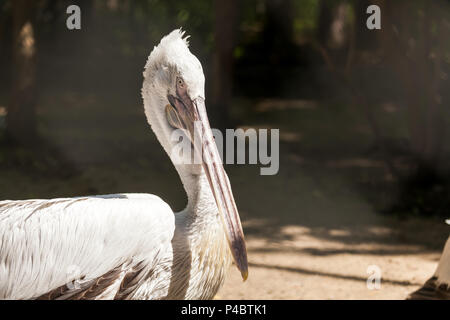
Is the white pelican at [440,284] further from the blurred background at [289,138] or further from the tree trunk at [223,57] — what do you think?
the tree trunk at [223,57]

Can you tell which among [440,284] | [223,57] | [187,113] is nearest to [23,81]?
[223,57]

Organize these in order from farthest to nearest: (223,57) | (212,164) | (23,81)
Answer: (223,57), (23,81), (212,164)

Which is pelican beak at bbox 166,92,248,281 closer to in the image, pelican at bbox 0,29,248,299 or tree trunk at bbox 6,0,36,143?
pelican at bbox 0,29,248,299

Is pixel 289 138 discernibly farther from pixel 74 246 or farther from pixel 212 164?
pixel 74 246

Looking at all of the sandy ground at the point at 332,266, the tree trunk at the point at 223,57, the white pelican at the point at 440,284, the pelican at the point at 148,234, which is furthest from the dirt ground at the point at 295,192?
the pelican at the point at 148,234

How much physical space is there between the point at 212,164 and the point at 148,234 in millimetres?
405

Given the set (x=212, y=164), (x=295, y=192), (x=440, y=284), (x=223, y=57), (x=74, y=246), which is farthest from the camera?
(x=223, y=57)

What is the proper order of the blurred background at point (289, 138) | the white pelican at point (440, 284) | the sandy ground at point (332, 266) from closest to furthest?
the white pelican at point (440, 284) → the sandy ground at point (332, 266) → the blurred background at point (289, 138)

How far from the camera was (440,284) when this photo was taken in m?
3.38

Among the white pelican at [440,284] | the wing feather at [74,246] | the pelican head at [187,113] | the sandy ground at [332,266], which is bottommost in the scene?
the sandy ground at [332,266]

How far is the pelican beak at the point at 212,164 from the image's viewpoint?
259 centimetres

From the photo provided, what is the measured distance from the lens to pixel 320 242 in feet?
16.1

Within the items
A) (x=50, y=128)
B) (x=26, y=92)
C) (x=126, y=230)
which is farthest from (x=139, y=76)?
(x=126, y=230)
